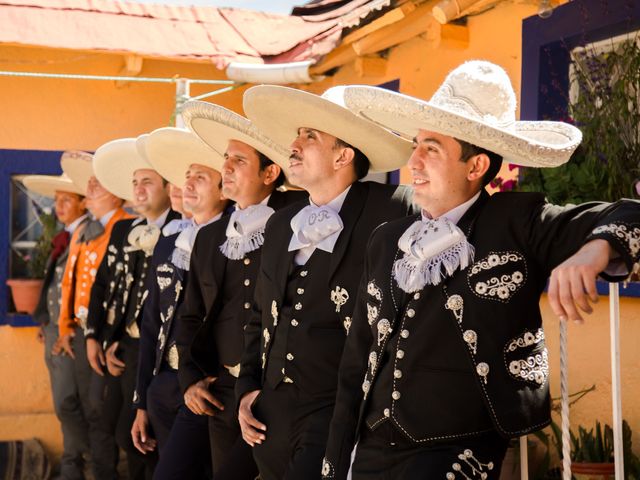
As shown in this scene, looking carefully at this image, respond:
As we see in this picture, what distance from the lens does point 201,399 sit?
461 cm

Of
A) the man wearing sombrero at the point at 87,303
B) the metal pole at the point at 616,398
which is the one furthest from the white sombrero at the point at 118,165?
the metal pole at the point at 616,398

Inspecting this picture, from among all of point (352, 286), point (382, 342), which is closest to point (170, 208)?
point (352, 286)

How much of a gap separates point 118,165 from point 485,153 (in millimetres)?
4357

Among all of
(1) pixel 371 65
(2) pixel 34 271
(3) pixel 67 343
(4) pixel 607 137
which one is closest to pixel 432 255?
(4) pixel 607 137

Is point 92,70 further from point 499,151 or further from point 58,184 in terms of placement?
point 499,151

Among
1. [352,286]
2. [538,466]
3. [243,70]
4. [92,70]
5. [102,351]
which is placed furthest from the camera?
[92,70]

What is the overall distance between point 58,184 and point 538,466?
16.3 feet

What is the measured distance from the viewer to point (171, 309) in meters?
5.30

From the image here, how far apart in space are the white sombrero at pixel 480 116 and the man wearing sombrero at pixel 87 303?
4.45 m

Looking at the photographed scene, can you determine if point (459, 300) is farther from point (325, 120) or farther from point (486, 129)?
point (325, 120)

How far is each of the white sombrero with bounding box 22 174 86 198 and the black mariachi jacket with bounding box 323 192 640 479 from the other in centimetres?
596

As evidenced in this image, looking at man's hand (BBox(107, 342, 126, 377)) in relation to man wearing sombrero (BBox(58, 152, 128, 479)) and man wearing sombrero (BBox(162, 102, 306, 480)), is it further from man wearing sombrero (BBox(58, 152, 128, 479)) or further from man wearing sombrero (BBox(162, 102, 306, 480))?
man wearing sombrero (BBox(162, 102, 306, 480))

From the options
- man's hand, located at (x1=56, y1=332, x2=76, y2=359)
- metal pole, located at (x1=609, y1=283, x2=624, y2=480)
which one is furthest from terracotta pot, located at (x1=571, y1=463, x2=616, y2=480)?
man's hand, located at (x1=56, y1=332, x2=76, y2=359)

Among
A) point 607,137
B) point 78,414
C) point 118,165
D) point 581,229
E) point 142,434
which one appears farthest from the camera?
point 78,414
